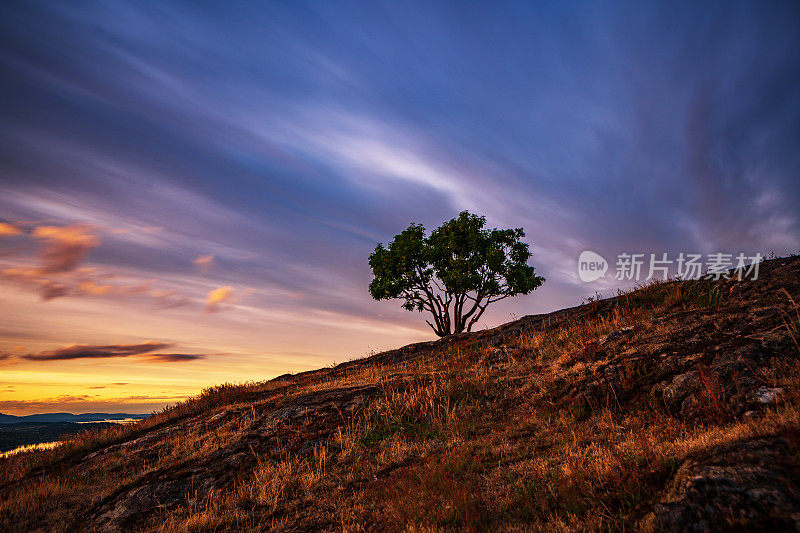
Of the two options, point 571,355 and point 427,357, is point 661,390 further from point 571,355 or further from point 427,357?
point 427,357

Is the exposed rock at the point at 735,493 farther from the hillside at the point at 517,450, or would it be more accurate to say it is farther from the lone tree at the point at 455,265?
the lone tree at the point at 455,265

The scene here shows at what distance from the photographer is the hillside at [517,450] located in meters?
4.65

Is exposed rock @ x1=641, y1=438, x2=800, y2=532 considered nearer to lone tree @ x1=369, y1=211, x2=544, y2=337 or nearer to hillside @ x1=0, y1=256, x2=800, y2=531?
hillside @ x1=0, y1=256, x2=800, y2=531

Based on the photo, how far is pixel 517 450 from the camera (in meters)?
7.53

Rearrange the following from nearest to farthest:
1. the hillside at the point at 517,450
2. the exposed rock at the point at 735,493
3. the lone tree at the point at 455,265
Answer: the exposed rock at the point at 735,493
the hillside at the point at 517,450
the lone tree at the point at 455,265

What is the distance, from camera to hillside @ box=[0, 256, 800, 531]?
15.3 feet

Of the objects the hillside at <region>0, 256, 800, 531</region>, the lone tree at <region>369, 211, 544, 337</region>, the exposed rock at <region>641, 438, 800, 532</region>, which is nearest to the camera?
the exposed rock at <region>641, 438, 800, 532</region>

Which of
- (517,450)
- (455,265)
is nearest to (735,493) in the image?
(517,450)

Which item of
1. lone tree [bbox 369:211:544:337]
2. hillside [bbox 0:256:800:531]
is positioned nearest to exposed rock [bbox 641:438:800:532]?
hillside [bbox 0:256:800:531]

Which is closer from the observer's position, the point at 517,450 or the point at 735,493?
the point at 735,493

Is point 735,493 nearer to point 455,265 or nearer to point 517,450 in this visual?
point 517,450

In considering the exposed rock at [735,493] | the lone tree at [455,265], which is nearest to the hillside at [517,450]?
the exposed rock at [735,493]

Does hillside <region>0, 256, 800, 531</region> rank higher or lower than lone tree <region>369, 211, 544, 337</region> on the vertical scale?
lower

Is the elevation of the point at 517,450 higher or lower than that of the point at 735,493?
lower
